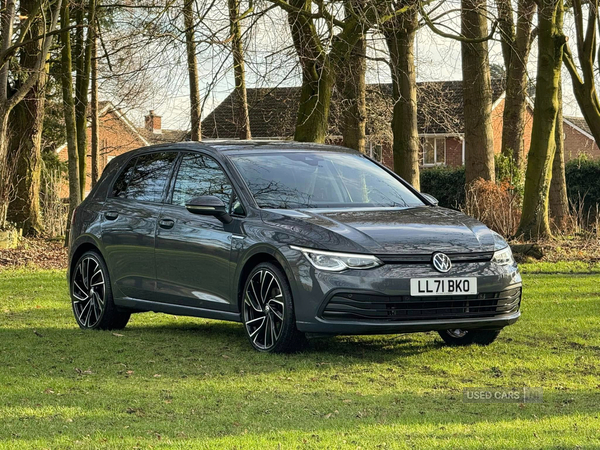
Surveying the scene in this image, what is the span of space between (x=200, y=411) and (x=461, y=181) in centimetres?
2944

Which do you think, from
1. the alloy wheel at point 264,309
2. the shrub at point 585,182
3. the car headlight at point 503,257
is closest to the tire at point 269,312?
the alloy wheel at point 264,309

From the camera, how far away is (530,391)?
673cm

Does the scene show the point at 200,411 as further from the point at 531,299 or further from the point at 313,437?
the point at 531,299

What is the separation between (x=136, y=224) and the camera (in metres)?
9.76

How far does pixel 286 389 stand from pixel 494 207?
14683 mm

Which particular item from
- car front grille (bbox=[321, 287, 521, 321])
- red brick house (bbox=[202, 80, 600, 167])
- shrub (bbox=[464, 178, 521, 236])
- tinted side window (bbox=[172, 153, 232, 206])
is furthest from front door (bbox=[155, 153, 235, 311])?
shrub (bbox=[464, 178, 521, 236])

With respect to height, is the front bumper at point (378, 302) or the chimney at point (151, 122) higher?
the chimney at point (151, 122)

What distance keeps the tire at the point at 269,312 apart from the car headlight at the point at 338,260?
0.36 metres

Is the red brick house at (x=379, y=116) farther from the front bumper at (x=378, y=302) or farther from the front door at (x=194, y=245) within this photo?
the front bumper at (x=378, y=302)

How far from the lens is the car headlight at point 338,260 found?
301 inches

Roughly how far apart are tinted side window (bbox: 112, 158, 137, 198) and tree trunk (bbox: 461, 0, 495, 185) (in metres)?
13.8

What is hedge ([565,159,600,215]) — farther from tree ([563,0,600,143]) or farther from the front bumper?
the front bumper

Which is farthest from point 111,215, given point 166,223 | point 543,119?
point 543,119

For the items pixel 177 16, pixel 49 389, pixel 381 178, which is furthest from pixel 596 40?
pixel 49 389
